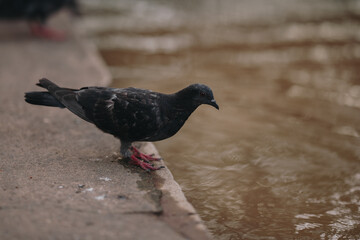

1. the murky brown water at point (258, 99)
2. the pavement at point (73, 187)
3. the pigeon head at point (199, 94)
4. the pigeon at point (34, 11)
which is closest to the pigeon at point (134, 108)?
the pigeon head at point (199, 94)

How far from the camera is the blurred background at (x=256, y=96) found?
407 cm

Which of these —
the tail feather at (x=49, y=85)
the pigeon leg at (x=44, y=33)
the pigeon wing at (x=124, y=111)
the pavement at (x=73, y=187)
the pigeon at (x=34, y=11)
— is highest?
the pigeon at (x=34, y=11)

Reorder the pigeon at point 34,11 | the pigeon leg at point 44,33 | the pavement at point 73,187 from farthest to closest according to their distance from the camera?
the pigeon leg at point 44,33 < the pigeon at point 34,11 < the pavement at point 73,187

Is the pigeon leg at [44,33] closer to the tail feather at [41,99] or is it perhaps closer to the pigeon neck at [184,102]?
the tail feather at [41,99]

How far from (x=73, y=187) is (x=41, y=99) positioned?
0.94m

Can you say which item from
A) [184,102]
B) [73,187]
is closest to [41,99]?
[73,187]

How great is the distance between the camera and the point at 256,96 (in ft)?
21.6

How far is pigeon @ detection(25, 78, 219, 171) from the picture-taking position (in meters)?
3.91

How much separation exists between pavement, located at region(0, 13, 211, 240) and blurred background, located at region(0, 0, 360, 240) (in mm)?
599

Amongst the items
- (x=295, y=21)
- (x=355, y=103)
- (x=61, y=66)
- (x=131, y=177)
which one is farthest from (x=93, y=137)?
(x=295, y=21)

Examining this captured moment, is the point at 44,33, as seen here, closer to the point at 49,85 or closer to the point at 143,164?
the point at 49,85

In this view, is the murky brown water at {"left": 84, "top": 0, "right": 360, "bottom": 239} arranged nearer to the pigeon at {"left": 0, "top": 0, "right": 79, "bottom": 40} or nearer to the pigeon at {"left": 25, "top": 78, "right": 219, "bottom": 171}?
the pigeon at {"left": 25, "top": 78, "right": 219, "bottom": 171}

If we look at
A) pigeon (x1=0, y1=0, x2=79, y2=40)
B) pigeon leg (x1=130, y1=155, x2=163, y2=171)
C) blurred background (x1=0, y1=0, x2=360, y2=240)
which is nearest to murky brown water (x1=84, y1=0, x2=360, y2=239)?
blurred background (x1=0, y1=0, x2=360, y2=240)

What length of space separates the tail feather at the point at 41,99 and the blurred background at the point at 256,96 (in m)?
1.28
